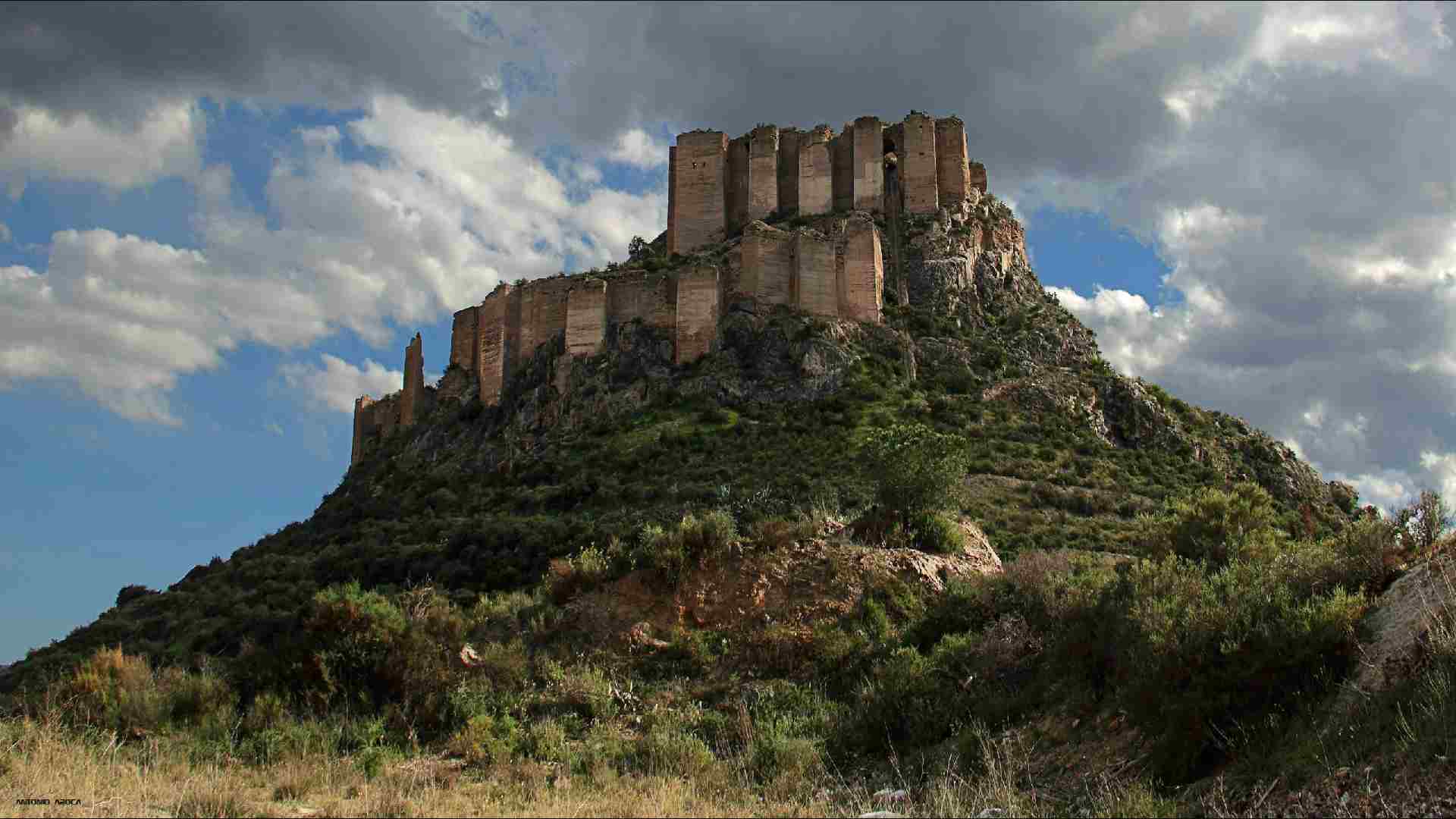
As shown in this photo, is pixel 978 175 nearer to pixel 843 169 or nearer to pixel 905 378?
pixel 843 169

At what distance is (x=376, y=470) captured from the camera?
49188 millimetres

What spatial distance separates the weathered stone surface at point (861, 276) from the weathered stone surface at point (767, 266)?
6.16ft

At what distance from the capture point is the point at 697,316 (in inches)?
1708

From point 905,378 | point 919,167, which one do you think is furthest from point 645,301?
point 919,167

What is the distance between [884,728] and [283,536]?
36811 mm

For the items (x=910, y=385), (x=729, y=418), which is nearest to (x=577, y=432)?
(x=729, y=418)

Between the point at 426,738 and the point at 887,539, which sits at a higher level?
the point at 887,539

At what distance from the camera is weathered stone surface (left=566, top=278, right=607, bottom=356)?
4444 centimetres

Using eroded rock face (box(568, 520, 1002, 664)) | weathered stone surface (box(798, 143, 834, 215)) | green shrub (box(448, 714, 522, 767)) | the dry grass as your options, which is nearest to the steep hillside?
weathered stone surface (box(798, 143, 834, 215))

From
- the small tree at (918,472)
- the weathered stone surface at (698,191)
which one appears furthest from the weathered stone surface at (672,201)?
the small tree at (918,472)

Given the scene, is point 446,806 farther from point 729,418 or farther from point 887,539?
point 729,418

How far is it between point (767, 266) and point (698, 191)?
8858 mm

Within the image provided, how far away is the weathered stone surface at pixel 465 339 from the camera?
51250 millimetres

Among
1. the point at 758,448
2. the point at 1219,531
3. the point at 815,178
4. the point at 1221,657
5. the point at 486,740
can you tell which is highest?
the point at 815,178
